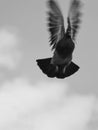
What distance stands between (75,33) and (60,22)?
1.45 m

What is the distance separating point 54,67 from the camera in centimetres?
1825

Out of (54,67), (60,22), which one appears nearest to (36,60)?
(54,67)

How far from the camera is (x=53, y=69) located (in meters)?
18.2

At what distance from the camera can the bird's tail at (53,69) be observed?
18.0m

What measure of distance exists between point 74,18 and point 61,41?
3.73 feet

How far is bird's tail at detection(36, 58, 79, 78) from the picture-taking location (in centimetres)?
1800

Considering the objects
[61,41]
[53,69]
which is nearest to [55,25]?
[61,41]

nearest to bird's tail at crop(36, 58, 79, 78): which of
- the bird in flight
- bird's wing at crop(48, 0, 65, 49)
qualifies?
the bird in flight

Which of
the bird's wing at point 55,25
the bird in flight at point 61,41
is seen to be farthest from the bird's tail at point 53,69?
the bird's wing at point 55,25

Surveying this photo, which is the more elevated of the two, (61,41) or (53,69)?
(61,41)

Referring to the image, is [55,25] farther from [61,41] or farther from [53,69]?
[53,69]

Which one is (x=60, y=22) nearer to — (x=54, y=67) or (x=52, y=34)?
(x=52, y=34)

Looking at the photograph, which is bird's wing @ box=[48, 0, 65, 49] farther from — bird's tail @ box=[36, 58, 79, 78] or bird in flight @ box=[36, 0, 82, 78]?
bird's tail @ box=[36, 58, 79, 78]

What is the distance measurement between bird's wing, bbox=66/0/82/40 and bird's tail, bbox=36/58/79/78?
4.43 ft
